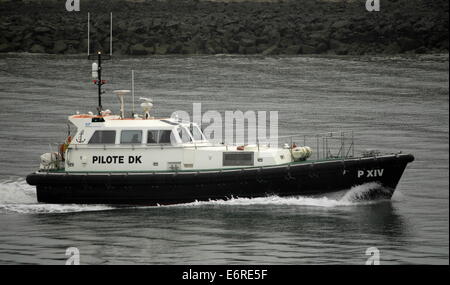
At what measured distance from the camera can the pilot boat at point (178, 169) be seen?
92.2ft

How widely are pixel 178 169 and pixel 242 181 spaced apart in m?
1.84

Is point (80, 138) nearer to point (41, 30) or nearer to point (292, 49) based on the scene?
point (292, 49)

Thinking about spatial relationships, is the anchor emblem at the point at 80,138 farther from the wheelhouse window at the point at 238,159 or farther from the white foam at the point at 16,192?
the wheelhouse window at the point at 238,159

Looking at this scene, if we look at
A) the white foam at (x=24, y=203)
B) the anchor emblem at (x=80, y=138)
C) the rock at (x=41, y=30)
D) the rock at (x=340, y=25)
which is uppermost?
the rock at (x=340, y=25)

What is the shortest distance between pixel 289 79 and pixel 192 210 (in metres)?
26.4

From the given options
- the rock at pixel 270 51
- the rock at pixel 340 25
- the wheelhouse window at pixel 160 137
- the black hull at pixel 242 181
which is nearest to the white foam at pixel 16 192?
the black hull at pixel 242 181

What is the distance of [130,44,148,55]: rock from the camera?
64125mm

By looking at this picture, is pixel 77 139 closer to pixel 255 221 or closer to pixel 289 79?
pixel 255 221

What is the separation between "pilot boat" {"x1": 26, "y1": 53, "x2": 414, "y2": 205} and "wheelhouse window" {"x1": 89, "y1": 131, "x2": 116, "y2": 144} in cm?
3

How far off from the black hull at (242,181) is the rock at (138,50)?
36.0m

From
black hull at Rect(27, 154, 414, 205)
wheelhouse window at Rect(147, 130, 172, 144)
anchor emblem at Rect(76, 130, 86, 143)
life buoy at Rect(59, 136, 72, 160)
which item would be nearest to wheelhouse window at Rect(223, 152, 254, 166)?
black hull at Rect(27, 154, 414, 205)

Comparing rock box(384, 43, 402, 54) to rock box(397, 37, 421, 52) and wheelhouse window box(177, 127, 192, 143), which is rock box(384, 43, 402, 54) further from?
wheelhouse window box(177, 127, 192, 143)

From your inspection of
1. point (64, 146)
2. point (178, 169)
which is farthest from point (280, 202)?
point (64, 146)
